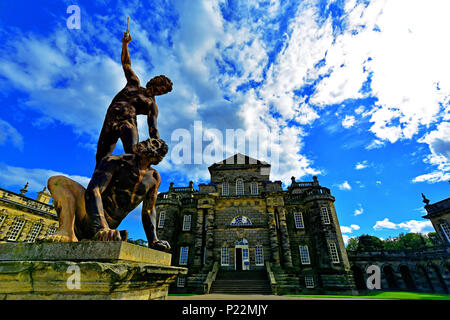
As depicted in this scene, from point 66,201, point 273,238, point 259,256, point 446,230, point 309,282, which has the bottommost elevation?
point 309,282

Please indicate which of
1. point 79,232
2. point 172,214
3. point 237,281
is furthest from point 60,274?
point 172,214

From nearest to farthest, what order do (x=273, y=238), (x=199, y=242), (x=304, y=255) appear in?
1. (x=273, y=238)
2. (x=199, y=242)
3. (x=304, y=255)

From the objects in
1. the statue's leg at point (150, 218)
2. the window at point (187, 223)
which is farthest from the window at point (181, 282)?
the statue's leg at point (150, 218)

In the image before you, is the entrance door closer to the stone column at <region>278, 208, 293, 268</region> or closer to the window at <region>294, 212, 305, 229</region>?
the stone column at <region>278, 208, 293, 268</region>

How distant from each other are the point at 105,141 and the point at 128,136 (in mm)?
472

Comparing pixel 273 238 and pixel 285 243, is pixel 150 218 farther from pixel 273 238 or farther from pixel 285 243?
pixel 285 243

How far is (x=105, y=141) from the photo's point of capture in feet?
11.2

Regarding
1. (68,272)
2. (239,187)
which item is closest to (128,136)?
(68,272)

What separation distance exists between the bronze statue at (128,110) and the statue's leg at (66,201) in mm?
778

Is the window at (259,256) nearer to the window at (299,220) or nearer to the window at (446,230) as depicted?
the window at (299,220)

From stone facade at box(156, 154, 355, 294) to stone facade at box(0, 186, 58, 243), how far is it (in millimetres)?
12373

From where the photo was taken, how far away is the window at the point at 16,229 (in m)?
19.2

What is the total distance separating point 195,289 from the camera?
1730cm
